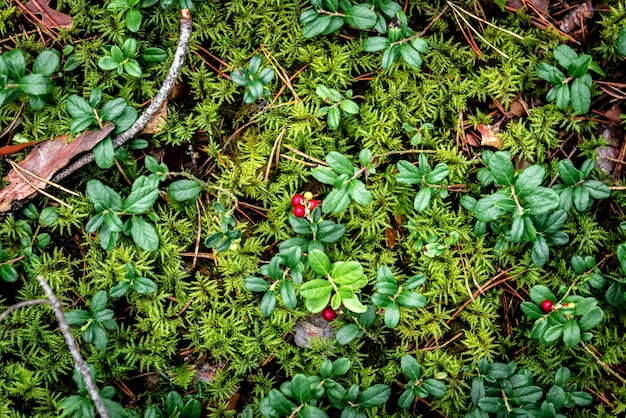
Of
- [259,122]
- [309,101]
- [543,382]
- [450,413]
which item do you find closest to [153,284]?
[259,122]

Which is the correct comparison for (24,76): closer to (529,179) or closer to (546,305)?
(529,179)

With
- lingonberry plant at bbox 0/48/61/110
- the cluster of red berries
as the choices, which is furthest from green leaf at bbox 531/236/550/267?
lingonberry plant at bbox 0/48/61/110

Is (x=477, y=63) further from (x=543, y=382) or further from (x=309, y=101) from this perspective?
(x=543, y=382)

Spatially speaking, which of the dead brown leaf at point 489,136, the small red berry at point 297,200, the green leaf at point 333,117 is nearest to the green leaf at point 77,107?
the small red berry at point 297,200

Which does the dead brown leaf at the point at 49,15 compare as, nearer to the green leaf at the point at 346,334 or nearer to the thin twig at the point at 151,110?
the thin twig at the point at 151,110

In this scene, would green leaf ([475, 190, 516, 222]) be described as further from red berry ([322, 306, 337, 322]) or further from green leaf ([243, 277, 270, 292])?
green leaf ([243, 277, 270, 292])
